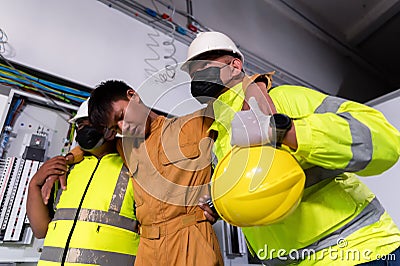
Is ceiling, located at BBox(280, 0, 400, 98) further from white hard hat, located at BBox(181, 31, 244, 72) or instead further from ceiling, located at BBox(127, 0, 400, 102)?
white hard hat, located at BBox(181, 31, 244, 72)

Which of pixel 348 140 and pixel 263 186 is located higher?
pixel 348 140

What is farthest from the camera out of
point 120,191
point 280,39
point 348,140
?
point 280,39

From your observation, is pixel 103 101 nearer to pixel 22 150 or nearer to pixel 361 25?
pixel 22 150

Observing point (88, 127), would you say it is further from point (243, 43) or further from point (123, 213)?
point (243, 43)

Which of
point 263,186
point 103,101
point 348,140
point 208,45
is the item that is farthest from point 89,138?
point 348,140

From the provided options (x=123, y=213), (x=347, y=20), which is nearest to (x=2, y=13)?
(x=123, y=213)

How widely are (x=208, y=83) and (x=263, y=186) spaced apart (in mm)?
332

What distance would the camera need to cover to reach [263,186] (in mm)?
531

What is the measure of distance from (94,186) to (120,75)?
68cm

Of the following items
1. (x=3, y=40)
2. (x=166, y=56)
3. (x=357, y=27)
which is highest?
(x=357, y=27)

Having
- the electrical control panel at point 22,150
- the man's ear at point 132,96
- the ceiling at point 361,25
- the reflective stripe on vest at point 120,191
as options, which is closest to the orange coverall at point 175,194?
the reflective stripe on vest at point 120,191

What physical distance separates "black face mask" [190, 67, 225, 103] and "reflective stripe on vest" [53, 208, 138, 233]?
545 mm

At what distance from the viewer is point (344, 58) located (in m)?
3.02

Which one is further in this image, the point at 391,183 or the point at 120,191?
the point at 391,183
